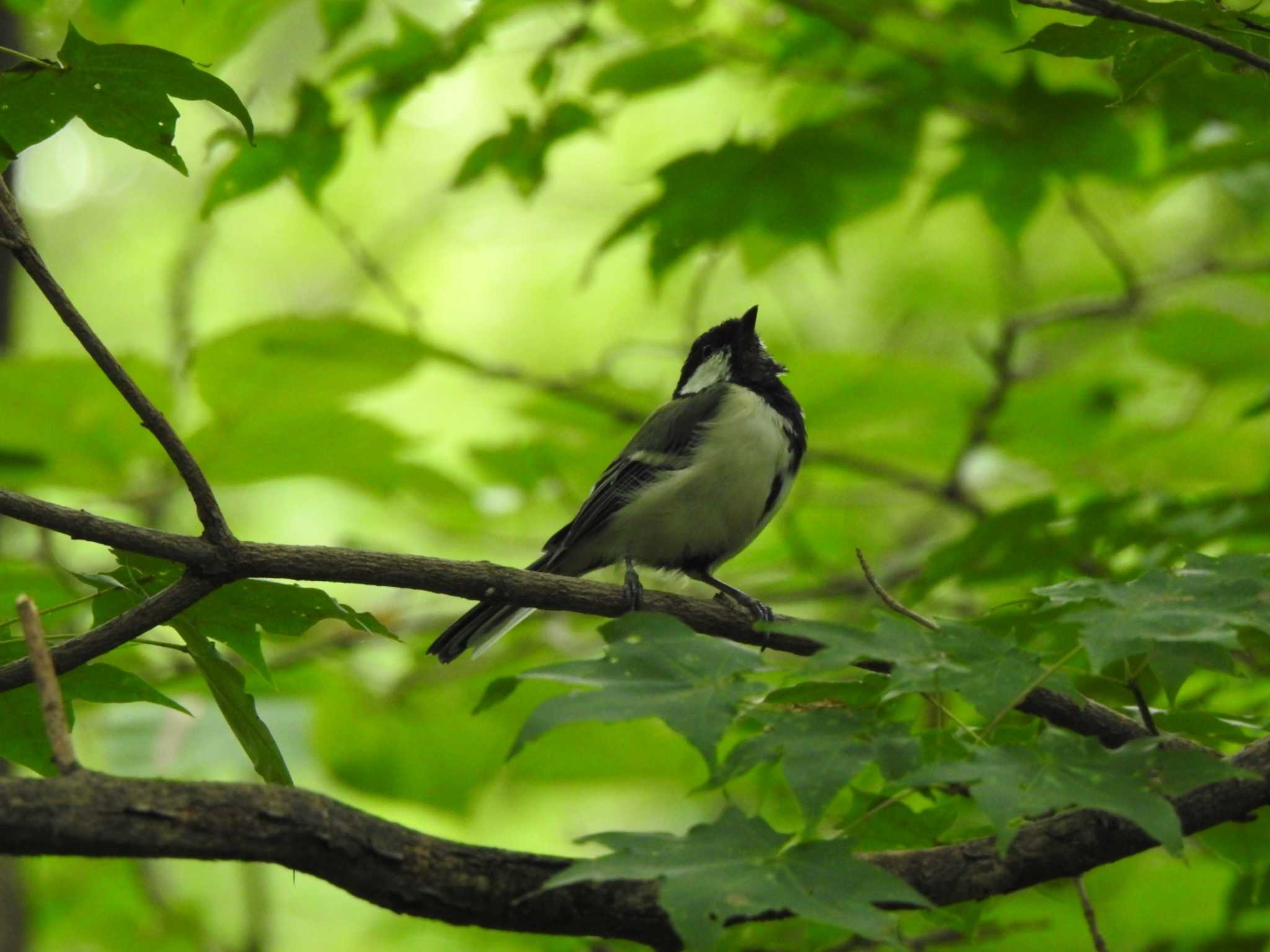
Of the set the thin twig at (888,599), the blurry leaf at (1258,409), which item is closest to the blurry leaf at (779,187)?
the blurry leaf at (1258,409)

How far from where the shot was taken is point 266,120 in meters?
4.52

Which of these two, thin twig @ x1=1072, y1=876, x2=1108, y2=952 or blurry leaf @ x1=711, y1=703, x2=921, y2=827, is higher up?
blurry leaf @ x1=711, y1=703, x2=921, y2=827

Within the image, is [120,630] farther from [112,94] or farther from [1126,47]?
[1126,47]

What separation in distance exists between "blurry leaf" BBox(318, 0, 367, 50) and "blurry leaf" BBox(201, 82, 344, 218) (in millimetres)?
274

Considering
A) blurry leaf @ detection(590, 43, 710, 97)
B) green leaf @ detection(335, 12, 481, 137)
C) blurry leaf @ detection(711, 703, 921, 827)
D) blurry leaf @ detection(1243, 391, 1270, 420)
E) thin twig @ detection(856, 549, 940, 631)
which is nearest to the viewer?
blurry leaf @ detection(711, 703, 921, 827)

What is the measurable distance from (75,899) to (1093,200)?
292 inches

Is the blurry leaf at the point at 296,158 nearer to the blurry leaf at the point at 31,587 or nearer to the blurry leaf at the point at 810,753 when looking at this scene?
the blurry leaf at the point at 31,587

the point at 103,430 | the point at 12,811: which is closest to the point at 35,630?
the point at 12,811

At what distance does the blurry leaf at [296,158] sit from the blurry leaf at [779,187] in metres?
0.90

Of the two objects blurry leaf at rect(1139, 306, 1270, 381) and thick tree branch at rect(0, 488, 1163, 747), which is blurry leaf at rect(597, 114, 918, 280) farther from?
thick tree branch at rect(0, 488, 1163, 747)

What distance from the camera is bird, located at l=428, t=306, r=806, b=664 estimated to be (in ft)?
13.2

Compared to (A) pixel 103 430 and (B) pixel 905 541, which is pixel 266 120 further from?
(B) pixel 905 541

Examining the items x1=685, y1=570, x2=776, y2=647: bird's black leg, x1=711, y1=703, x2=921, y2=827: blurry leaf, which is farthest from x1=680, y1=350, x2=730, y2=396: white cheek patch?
x1=711, y1=703, x2=921, y2=827: blurry leaf

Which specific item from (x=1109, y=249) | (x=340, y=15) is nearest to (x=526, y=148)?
(x=340, y=15)
